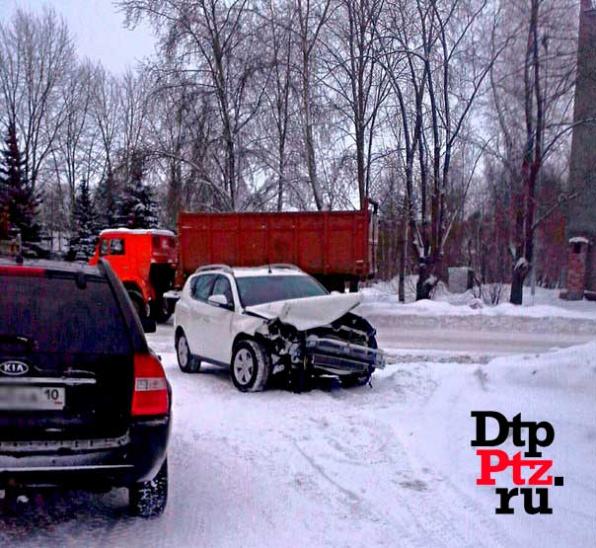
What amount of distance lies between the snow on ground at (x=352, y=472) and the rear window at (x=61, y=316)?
1.16m

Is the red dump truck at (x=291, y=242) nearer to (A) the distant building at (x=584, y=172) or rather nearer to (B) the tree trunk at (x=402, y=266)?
(B) the tree trunk at (x=402, y=266)

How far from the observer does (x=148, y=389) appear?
13.9 ft

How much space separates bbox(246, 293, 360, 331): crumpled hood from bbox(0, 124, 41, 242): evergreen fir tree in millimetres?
35507

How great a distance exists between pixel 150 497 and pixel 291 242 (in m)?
14.4

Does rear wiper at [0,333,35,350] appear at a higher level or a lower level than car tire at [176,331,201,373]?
higher

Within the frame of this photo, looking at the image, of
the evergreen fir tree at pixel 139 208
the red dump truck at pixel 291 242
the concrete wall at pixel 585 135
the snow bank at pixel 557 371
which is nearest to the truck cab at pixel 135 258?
the red dump truck at pixel 291 242

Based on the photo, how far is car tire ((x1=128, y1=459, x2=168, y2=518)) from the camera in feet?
14.7

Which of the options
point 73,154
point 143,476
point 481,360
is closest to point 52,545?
point 143,476

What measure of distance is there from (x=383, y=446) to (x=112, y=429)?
9.44ft

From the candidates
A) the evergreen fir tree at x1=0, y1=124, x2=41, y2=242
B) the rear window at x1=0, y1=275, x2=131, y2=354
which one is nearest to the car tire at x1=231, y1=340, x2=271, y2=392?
the rear window at x1=0, y1=275, x2=131, y2=354

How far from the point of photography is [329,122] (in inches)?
1007

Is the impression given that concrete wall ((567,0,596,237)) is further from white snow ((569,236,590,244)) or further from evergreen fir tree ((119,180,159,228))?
evergreen fir tree ((119,180,159,228))

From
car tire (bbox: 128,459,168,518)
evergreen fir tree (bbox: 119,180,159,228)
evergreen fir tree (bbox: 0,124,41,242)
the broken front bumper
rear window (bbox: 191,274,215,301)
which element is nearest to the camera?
car tire (bbox: 128,459,168,518)

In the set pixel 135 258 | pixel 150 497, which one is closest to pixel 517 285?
pixel 135 258
